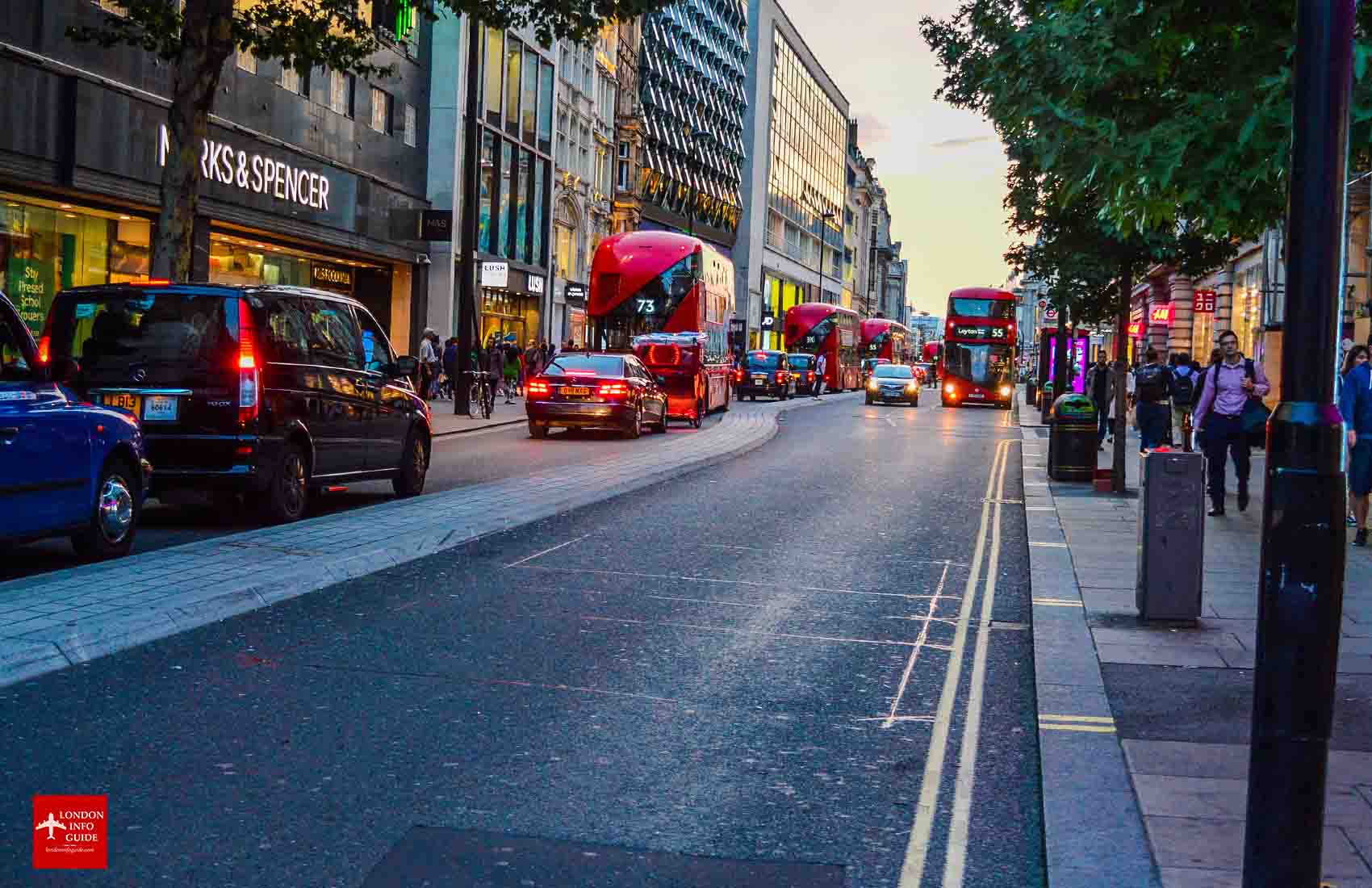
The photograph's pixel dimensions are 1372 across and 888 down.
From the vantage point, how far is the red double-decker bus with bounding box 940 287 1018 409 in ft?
181

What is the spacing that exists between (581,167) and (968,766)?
5722 cm

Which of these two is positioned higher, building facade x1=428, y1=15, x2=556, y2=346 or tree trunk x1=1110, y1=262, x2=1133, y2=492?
building facade x1=428, y1=15, x2=556, y2=346

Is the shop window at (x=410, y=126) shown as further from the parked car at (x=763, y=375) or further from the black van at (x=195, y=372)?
the black van at (x=195, y=372)

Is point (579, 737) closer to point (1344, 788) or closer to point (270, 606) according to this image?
point (1344, 788)

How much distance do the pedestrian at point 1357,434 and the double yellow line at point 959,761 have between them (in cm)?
442

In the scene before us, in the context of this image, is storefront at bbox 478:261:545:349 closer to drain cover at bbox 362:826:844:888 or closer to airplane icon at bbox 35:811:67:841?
airplane icon at bbox 35:811:67:841

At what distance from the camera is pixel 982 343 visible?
55188 millimetres

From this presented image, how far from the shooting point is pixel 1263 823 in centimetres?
402

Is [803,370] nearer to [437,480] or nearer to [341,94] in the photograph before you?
[341,94]

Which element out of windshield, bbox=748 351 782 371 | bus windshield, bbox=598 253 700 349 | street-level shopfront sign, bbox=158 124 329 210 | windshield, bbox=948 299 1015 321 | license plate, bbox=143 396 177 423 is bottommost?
license plate, bbox=143 396 177 423

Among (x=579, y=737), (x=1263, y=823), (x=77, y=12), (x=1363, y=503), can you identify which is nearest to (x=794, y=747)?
(x=579, y=737)

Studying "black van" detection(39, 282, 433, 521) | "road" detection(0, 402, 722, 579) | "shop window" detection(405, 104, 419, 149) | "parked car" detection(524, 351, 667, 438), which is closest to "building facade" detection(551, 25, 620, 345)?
"shop window" detection(405, 104, 419, 149)

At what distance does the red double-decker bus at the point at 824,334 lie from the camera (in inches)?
2709

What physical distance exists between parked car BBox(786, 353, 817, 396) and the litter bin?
41407 millimetres
